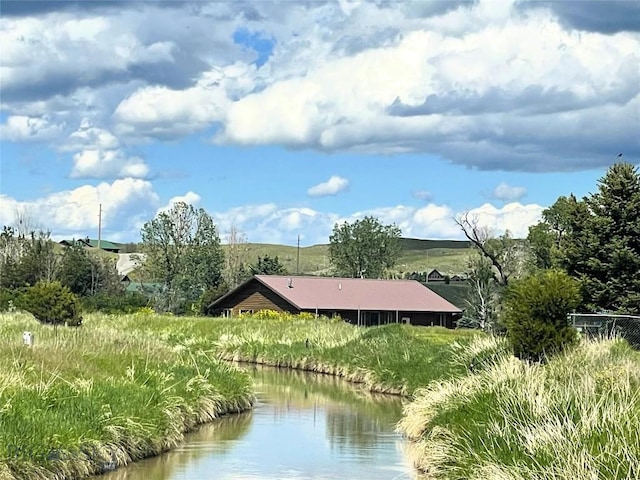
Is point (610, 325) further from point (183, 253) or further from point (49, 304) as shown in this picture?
point (183, 253)

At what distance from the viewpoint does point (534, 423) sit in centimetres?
1255

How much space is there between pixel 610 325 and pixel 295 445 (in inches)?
626

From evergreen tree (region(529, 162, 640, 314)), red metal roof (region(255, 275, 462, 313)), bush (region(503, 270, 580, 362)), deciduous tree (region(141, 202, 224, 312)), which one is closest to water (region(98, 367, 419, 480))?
bush (region(503, 270, 580, 362))

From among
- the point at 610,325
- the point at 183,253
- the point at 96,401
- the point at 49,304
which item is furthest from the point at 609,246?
the point at 183,253

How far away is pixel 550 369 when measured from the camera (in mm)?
19234

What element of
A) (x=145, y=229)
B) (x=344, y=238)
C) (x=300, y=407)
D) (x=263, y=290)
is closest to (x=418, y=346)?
(x=300, y=407)

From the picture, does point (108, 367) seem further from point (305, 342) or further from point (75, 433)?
point (305, 342)

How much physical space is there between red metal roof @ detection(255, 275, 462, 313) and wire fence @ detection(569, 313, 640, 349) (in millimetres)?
30784

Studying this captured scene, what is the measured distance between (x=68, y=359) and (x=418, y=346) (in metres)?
15.8

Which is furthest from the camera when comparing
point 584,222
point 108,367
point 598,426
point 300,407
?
point 584,222

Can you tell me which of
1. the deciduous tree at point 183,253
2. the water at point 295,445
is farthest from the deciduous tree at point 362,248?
the water at point 295,445

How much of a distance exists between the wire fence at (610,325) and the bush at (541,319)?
686 centimetres

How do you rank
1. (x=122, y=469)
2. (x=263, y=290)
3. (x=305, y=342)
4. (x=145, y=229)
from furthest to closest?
(x=145, y=229), (x=263, y=290), (x=305, y=342), (x=122, y=469)

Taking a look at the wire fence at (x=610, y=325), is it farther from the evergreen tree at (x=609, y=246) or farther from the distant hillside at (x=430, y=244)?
the distant hillside at (x=430, y=244)
